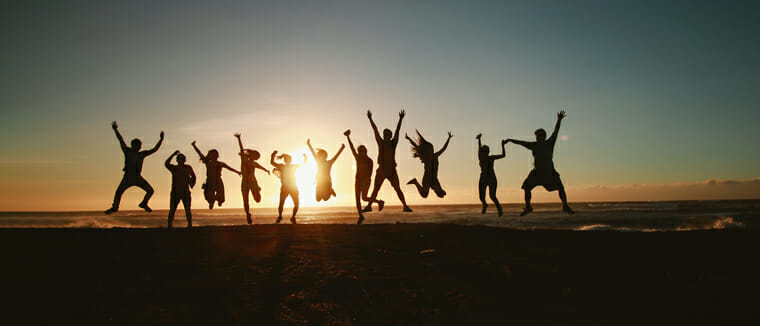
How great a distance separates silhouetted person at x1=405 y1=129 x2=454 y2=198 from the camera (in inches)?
454

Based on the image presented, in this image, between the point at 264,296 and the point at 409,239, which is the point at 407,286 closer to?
the point at 264,296

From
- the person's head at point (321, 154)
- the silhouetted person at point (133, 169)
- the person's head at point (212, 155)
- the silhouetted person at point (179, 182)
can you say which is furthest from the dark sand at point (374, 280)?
the person's head at point (212, 155)

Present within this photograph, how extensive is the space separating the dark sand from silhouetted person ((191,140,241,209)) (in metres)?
3.29

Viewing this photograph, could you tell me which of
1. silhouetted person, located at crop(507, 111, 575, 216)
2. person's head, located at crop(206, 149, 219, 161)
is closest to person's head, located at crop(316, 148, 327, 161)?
person's head, located at crop(206, 149, 219, 161)

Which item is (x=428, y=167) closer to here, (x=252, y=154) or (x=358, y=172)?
(x=358, y=172)

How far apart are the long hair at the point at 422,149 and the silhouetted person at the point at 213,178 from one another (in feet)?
22.9

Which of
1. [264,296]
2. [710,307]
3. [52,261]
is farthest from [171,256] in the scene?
[710,307]

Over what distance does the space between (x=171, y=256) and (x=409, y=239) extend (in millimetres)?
6048

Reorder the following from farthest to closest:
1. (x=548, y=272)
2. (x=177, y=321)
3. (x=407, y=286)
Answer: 1. (x=548, y=272)
2. (x=407, y=286)
3. (x=177, y=321)

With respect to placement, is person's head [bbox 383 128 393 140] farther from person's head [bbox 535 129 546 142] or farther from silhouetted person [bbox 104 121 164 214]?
silhouetted person [bbox 104 121 164 214]

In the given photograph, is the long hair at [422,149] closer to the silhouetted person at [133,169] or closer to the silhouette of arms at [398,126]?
the silhouette of arms at [398,126]

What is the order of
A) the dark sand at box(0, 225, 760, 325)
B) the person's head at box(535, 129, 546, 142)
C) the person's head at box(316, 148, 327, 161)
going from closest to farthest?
the dark sand at box(0, 225, 760, 325) < the person's head at box(535, 129, 546, 142) < the person's head at box(316, 148, 327, 161)

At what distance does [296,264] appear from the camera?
335 inches

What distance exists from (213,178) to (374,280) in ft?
30.8
